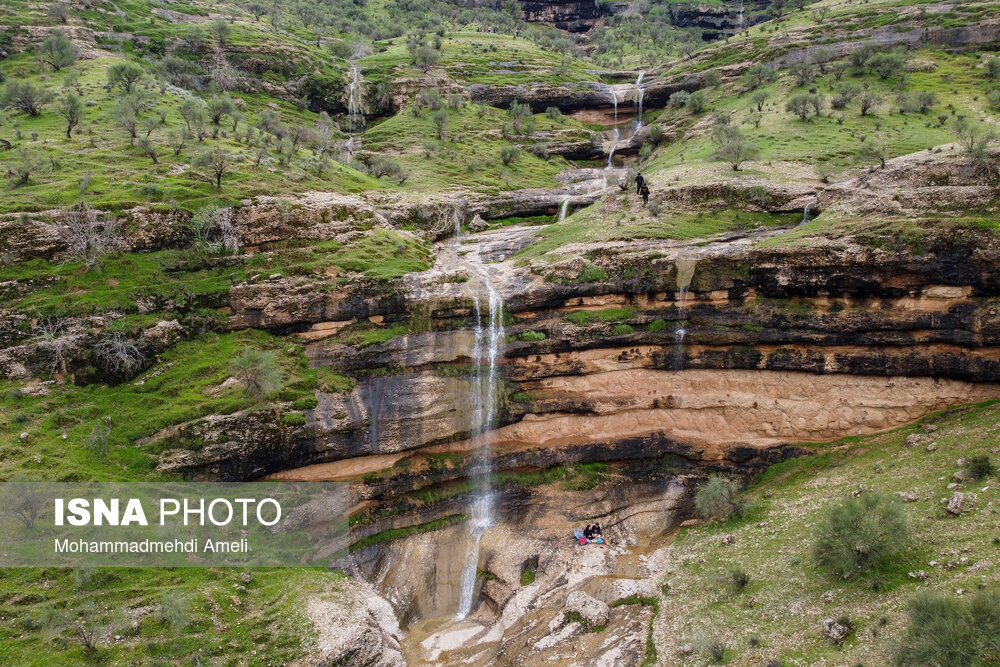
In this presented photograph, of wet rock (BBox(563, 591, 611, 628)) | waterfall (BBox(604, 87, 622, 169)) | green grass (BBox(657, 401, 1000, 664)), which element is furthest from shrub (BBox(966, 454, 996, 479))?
waterfall (BBox(604, 87, 622, 169))

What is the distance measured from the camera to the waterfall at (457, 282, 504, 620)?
29969 millimetres

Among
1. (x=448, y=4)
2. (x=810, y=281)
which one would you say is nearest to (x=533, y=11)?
Result: (x=448, y=4)

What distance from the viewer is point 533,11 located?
140500 millimetres

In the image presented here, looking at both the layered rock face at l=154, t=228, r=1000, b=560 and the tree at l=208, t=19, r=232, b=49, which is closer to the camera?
the layered rock face at l=154, t=228, r=1000, b=560

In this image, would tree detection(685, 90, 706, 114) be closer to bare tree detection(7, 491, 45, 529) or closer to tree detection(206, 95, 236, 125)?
tree detection(206, 95, 236, 125)

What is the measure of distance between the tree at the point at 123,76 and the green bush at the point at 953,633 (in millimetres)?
66698

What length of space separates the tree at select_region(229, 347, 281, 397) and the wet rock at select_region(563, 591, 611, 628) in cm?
1769

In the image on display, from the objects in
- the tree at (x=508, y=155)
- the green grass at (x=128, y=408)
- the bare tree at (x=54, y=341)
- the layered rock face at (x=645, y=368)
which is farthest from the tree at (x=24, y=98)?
the tree at (x=508, y=155)

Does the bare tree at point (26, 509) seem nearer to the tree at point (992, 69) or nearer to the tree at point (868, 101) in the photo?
the tree at point (868, 101)

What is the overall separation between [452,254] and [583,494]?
69.5 feet

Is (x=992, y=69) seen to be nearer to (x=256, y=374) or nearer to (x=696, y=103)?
(x=696, y=103)

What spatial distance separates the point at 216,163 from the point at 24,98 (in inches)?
948

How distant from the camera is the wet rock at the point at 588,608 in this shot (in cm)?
2245

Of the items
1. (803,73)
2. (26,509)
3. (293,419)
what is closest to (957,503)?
(293,419)
